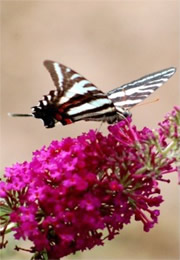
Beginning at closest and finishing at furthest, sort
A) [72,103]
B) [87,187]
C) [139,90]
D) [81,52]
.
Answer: [87,187] → [72,103] → [139,90] → [81,52]

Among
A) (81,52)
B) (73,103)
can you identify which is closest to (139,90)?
(73,103)

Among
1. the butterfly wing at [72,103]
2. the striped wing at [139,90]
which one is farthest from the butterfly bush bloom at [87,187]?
the striped wing at [139,90]

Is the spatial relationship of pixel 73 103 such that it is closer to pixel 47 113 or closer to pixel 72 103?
pixel 72 103

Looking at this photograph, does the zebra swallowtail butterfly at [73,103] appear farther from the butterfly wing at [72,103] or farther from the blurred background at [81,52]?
the blurred background at [81,52]

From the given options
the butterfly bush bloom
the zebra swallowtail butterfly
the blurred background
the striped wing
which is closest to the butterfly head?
the zebra swallowtail butterfly

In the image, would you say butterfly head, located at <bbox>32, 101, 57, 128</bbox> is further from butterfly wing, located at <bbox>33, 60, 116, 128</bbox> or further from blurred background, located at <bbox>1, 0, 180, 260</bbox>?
blurred background, located at <bbox>1, 0, 180, 260</bbox>
